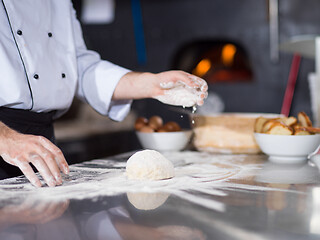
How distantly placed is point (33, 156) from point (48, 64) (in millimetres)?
493

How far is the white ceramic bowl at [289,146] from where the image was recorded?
112 centimetres

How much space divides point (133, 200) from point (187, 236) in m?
0.21

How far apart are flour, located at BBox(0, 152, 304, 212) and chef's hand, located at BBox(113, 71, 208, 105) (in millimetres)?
209

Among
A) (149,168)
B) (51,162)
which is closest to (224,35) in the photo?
(149,168)

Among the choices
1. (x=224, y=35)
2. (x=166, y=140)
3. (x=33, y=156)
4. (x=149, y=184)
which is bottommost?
(x=224, y=35)

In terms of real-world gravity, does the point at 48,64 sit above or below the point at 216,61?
above

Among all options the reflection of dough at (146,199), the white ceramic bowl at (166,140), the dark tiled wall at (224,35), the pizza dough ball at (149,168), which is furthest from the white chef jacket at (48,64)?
the dark tiled wall at (224,35)

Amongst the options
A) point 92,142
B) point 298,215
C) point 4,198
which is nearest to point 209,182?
point 298,215

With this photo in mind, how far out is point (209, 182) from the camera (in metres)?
0.89

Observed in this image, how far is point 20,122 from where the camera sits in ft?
3.90

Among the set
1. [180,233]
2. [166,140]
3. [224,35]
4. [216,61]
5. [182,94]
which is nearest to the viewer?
[180,233]

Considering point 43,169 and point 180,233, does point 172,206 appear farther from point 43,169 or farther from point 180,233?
point 43,169

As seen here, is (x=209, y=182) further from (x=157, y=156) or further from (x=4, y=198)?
(x=4, y=198)

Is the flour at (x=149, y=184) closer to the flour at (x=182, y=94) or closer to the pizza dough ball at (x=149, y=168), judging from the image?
the pizza dough ball at (x=149, y=168)
